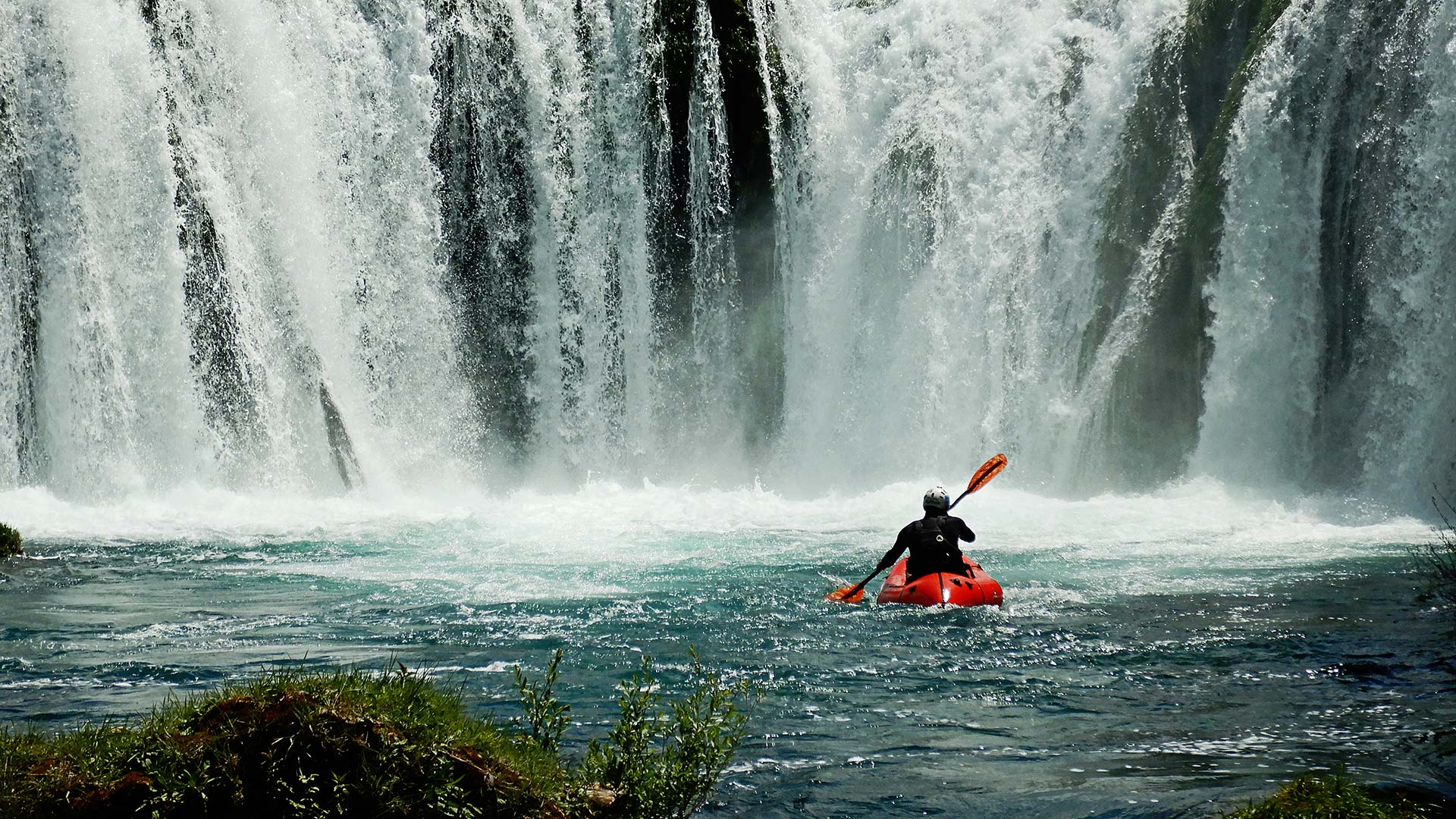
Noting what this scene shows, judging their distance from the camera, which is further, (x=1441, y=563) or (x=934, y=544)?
(x=934, y=544)

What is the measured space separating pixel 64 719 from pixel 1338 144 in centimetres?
1814

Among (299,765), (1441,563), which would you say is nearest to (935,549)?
(1441,563)

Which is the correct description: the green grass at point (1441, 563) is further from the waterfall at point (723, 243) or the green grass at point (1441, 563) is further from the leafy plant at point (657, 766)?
the leafy plant at point (657, 766)

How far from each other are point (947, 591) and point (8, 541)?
9962mm

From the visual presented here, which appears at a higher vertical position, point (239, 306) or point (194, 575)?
point (239, 306)

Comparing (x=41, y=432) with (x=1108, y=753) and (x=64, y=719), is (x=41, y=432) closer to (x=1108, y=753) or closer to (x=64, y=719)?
(x=64, y=719)

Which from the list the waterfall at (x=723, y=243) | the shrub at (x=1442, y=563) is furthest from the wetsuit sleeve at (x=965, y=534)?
the waterfall at (x=723, y=243)

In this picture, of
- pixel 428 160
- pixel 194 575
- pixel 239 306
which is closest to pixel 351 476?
pixel 239 306

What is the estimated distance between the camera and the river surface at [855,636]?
614 centimetres

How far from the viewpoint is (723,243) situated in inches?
896

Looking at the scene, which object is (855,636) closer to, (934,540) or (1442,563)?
(934,540)

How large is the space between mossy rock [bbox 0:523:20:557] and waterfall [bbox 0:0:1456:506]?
472 centimetres

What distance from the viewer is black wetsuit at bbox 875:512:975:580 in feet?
33.8

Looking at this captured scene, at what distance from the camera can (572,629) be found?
946 cm
